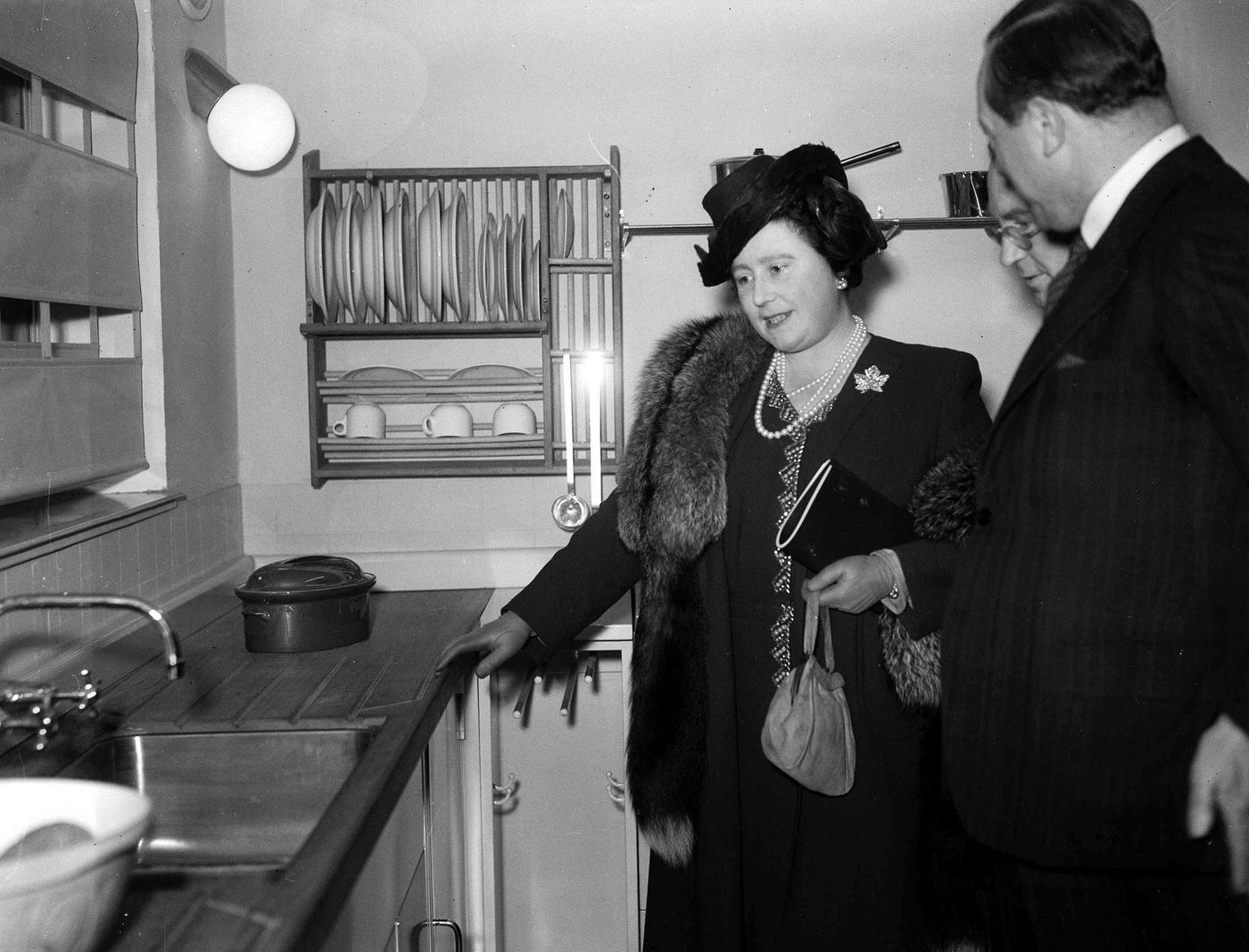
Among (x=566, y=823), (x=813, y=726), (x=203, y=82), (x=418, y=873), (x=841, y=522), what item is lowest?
(x=566, y=823)

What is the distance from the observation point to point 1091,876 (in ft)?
3.39

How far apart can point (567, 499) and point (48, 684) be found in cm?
130

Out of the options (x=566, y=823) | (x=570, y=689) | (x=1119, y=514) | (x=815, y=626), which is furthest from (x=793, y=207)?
(x=566, y=823)

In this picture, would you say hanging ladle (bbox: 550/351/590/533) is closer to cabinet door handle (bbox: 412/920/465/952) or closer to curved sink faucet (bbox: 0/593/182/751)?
cabinet door handle (bbox: 412/920/465/952)

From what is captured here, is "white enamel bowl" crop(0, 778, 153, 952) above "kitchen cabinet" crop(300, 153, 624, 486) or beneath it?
beneath

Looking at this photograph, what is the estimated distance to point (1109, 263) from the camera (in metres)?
0.91

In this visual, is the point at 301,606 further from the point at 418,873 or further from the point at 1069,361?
the point at 1069,361

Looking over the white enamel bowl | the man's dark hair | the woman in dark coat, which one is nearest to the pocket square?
the man's dark hair

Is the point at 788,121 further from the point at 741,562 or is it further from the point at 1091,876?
the point at 1091,876

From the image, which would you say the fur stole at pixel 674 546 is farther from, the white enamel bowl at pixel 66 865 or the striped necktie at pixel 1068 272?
the white enamel bowl at pixel 66 865

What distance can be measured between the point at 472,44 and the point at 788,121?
661mm

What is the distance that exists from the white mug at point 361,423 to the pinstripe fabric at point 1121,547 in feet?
4.52

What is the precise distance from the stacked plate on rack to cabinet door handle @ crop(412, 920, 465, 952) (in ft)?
3.59

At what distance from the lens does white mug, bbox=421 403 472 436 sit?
85.7 inches
